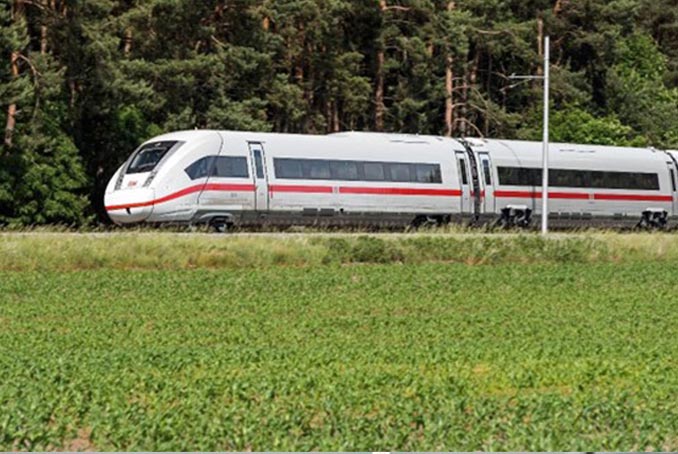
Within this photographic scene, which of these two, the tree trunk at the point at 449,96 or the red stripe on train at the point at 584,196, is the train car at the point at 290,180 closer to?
the red stripe on train at the point at 584,196

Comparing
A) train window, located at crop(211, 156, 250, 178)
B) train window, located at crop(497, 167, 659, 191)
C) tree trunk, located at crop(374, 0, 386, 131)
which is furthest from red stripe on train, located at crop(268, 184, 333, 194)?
tree trunk, located at crop(374, 0, 386, 131)

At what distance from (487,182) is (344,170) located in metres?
5.91

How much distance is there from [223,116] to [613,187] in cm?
1546

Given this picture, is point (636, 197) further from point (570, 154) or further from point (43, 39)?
point (43, 39)

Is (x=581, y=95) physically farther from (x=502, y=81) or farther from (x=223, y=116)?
(x=223, y=116)

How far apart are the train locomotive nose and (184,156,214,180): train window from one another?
3.94 feet

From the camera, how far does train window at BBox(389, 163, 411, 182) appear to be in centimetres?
4138

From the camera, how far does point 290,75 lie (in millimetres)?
62844

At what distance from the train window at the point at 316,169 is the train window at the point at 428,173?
11.6ft

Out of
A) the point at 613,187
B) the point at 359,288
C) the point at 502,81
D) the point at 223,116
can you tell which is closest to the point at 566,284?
the point at 359,288

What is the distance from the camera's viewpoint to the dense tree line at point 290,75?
47.9 m

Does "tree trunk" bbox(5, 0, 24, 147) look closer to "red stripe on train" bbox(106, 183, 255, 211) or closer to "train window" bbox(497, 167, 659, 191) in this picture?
"red stripe on train" bbox(106, 183, 255, 211)

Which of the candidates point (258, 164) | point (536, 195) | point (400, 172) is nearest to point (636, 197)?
point (536, 195)

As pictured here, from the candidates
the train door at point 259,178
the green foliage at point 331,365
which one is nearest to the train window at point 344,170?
the train door at point 259,178
